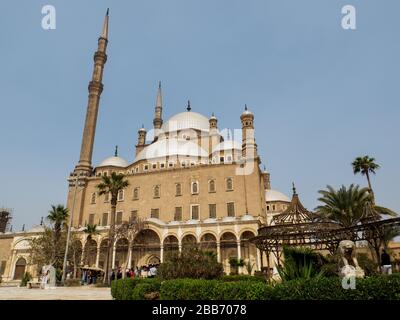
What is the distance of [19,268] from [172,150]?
2437 cm

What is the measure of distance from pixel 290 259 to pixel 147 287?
467 cm

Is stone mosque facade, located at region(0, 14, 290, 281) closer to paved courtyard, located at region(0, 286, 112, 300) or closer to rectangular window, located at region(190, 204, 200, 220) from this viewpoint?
rectangular window, located at region(190, 204, 200, 220)

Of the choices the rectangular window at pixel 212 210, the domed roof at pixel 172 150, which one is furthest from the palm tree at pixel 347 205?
the domed roof at pixel 172 150

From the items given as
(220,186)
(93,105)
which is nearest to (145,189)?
(220,186)

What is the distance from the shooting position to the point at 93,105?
143 feet

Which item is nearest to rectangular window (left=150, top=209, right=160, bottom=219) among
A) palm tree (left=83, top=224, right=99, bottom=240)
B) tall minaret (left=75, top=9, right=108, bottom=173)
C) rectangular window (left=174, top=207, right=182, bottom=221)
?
rectangular window (left=174, top=207, right=182, bottom=221)

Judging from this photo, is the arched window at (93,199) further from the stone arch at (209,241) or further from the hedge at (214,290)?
the hedge at (214,290)

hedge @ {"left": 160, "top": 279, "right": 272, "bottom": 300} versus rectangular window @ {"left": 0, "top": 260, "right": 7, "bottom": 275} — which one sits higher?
rectangular window @ {"left": 0, "top": 260, "right": 7, "bottom": 275}

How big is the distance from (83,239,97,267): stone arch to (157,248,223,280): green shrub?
24.9 meters

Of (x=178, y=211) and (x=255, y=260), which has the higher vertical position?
(x=178, y=211)

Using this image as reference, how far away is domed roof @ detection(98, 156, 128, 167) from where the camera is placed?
46909 millimetres

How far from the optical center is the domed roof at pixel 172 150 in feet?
145
